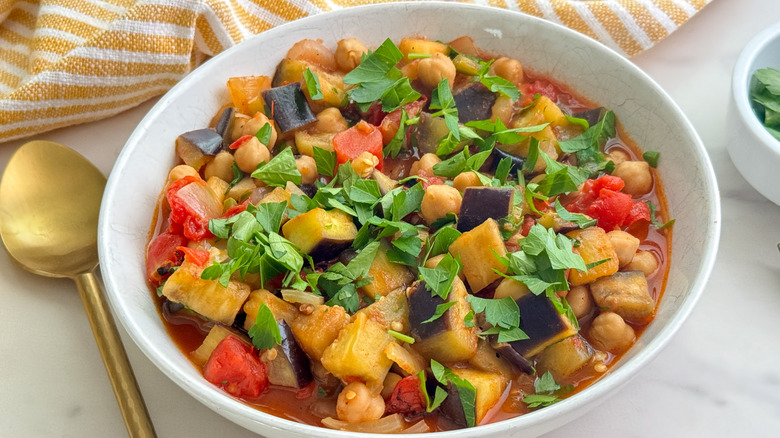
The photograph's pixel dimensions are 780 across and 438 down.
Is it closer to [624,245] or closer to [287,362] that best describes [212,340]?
[287,362]

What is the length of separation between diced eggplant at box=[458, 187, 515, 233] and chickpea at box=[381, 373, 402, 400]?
0.69 metres

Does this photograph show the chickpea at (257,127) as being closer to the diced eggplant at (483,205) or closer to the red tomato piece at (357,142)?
the red tomato piece at (357,142)

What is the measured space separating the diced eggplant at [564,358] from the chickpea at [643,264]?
0.49 metres

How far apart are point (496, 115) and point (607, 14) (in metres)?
1.18

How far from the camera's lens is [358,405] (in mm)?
2629

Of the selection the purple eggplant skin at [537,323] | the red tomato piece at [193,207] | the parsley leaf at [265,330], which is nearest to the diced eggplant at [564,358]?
the purple eggplant skin at [537,323]

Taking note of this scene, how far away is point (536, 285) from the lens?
2770 mm

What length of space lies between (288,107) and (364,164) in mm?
578

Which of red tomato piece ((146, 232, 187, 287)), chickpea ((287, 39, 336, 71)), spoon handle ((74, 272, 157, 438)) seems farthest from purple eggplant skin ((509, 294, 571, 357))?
chickpea ((287, 39, 336, 71))

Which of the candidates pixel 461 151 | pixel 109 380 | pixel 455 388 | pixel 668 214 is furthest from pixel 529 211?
pixel 109 380

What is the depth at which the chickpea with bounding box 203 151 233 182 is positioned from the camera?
3484 mm

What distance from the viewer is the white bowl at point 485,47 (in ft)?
8.53

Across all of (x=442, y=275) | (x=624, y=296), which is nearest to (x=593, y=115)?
(x=624, y=296)

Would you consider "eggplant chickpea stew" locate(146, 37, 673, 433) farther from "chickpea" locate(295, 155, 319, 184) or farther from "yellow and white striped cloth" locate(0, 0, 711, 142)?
"yellow and white striped cloth" locate(0, 0, 711, 142)
